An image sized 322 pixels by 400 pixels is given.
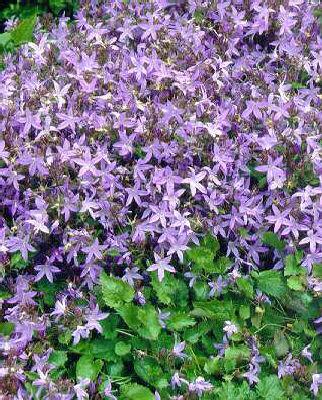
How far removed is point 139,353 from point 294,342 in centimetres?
63

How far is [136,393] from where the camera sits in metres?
2.90

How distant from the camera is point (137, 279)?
3131 mm

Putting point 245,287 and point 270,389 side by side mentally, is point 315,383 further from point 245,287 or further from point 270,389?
point 245,287

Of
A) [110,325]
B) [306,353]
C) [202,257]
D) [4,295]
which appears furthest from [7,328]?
[306,353]

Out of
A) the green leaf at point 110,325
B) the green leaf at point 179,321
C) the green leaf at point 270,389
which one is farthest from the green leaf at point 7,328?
the green leaf at point 270,389

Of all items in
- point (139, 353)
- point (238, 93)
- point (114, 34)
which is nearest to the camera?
point (139, 353)

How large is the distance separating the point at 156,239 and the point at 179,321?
34 centimetres

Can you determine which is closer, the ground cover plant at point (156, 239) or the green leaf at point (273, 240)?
the ground cover plant at point (156, 239)

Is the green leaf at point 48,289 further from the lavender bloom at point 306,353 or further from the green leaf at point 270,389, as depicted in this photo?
the lavender bloom at point 306,353

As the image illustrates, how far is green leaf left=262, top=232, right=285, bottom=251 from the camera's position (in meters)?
3.19

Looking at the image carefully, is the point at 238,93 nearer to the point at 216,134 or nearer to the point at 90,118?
the point at 216,134

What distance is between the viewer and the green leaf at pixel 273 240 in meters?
3.19

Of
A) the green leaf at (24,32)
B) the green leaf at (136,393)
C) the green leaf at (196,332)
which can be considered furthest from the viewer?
the green leaf at (24,32)

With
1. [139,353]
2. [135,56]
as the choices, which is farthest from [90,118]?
[139,353]
